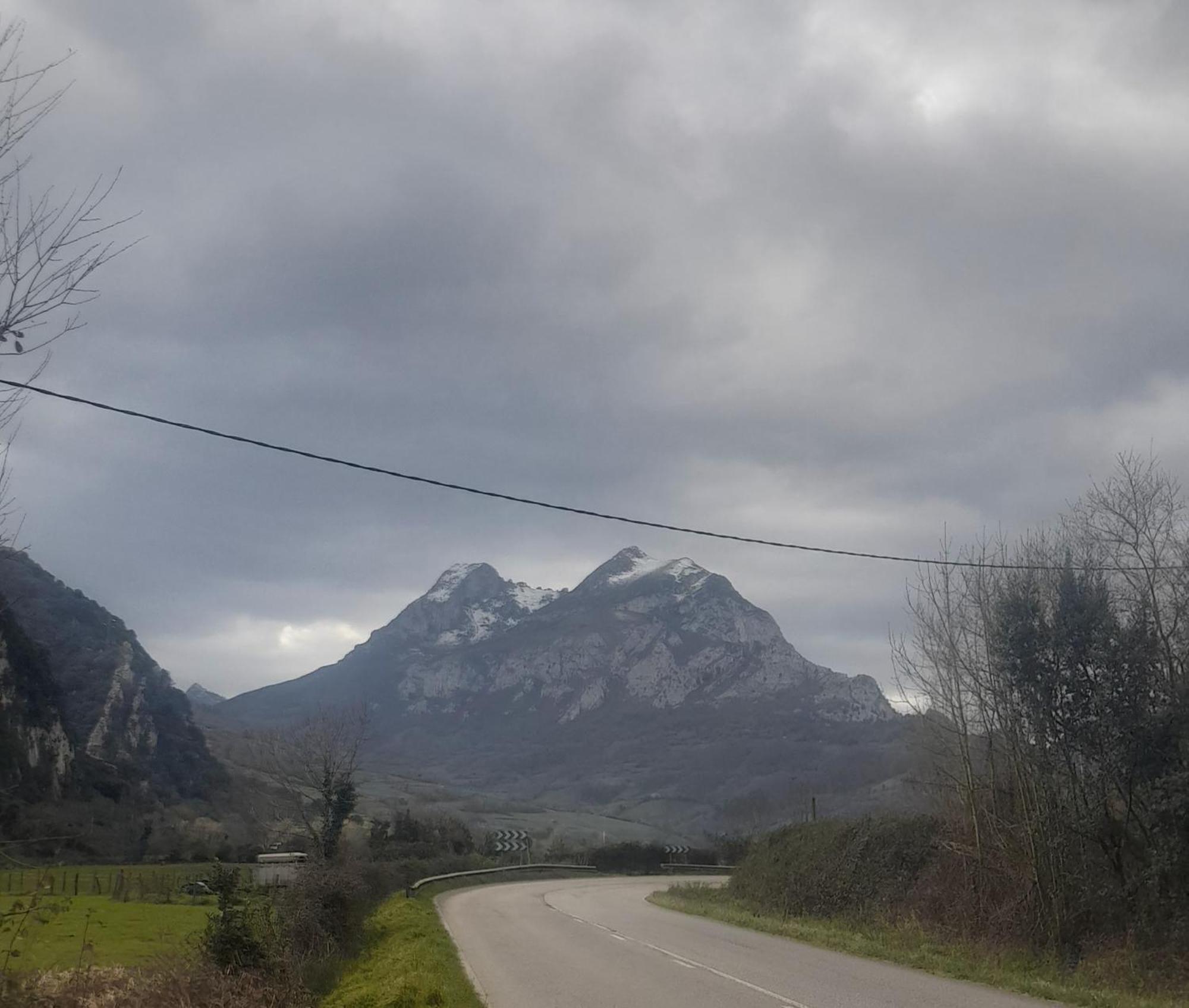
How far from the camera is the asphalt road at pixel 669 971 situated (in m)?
13.3

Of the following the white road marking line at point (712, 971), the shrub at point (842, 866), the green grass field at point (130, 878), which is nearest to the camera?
the white road marking line at point (712, 971)

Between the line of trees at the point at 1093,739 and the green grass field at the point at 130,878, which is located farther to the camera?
the green grass field at the point at 130,878

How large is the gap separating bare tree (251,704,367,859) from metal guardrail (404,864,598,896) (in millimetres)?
3435

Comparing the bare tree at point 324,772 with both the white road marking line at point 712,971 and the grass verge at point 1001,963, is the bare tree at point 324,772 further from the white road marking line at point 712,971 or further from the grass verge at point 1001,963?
the grass verge at point 1001,963

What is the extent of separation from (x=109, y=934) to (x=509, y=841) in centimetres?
4972

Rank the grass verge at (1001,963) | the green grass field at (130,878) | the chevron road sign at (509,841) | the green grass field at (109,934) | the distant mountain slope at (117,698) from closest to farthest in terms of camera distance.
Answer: the grass verge at (1001,963)
the green grass field at (109,934)
the green grass field at (130,878)
the chevron road sign at (509,841)
the distant mountain slope at (117,698)

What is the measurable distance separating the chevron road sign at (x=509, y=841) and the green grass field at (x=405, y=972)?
49140 millimetres

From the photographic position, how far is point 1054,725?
60.6 feet

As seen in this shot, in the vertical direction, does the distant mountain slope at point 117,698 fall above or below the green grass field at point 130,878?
above

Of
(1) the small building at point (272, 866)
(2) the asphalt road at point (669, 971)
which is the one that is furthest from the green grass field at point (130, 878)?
(2) the asphalt road at point (669, 971)

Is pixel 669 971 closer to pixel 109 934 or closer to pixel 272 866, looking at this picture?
pixel 109 934

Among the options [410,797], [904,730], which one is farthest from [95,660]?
[904,730]

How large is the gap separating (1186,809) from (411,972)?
1193 cm

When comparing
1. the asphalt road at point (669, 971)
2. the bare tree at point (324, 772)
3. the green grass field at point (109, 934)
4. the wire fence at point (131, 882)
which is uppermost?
the bare tree at point (324, 772)
